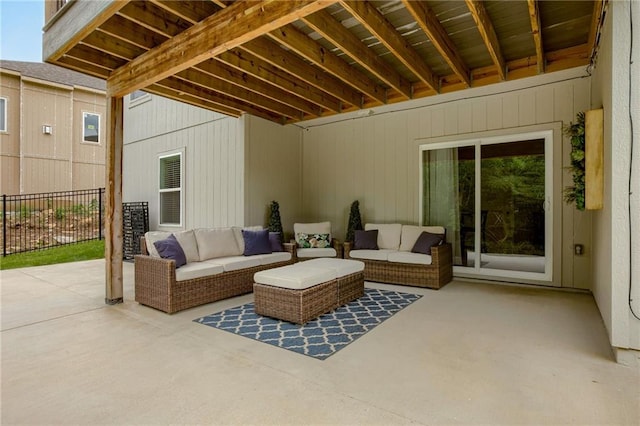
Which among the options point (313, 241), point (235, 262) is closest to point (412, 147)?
point (313, 241)

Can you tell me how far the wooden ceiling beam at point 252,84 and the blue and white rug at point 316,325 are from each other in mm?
2999

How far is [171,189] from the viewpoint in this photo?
24.8ft

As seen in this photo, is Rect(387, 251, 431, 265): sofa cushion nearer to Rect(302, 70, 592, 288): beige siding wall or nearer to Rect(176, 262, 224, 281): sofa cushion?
Rect(302, 70, 592, 288): beige siding wall

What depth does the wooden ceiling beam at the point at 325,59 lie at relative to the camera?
3.58 metres

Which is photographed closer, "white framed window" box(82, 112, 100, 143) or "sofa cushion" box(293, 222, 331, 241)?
"sofa cushion" box(293, 222, 331, 241)

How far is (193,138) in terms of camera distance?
7086mm

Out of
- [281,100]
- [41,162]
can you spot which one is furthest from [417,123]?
[41,162]

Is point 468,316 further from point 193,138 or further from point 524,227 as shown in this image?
point 193,138

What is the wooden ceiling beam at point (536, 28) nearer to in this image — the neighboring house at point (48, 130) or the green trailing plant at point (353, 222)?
the green trailing plant at point (353, 222)

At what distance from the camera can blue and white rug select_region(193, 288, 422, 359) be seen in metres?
2.87

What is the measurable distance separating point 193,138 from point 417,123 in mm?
4519

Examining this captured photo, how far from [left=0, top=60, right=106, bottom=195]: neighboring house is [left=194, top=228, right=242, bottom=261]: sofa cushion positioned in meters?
9.15

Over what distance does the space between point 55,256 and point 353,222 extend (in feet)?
22.7

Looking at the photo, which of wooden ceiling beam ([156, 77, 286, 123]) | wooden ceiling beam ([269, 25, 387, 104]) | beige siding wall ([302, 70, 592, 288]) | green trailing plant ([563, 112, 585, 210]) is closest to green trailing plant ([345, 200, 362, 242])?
beige siding wall ([302, 70, 592, 288])
